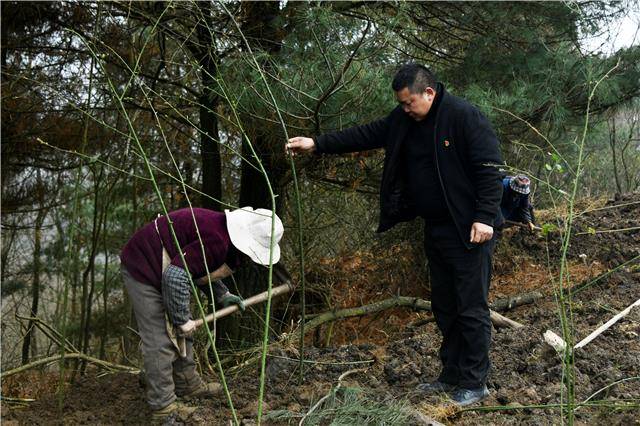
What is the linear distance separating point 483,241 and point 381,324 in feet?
11.7

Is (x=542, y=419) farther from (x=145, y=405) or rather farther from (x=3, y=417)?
(x=3, y=417)

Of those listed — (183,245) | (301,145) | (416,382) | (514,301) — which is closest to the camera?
(183,245)

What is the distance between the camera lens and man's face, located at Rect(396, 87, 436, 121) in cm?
399

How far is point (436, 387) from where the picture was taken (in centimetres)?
434

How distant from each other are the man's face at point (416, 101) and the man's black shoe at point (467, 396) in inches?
62.5

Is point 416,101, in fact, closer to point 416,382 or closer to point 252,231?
point 252,231

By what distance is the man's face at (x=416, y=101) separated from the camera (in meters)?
3.99

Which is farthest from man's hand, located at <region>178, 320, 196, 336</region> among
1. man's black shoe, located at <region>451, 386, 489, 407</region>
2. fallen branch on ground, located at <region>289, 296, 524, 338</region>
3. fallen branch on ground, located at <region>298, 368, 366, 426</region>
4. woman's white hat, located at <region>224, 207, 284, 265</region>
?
fallen branch on ground, located at <region>289, 296, 524, 338</region>

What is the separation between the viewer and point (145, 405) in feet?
15.0

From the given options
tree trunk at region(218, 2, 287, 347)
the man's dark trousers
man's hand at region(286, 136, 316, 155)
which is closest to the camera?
the man's dark trousers

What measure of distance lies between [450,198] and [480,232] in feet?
0.85

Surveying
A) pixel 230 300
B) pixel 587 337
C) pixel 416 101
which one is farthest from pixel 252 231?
pixel 587 337

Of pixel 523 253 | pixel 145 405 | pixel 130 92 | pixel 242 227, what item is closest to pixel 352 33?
pixel 242 227

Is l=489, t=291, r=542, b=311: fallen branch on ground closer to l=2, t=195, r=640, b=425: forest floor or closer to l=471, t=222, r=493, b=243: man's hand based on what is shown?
l=2, t=195, r=640, b=425: forest floor
